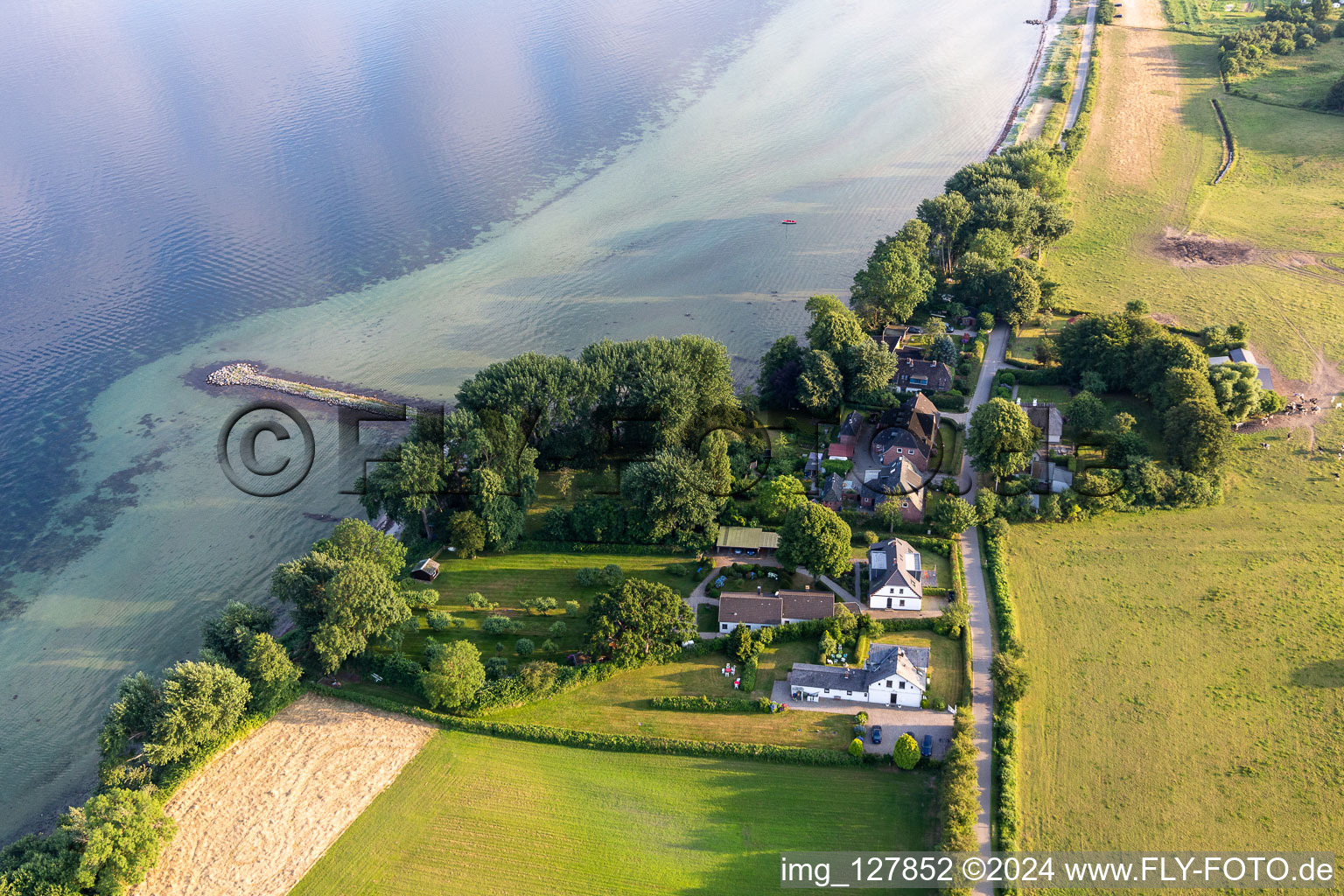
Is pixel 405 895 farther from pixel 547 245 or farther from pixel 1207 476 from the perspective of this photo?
pixel 547 245

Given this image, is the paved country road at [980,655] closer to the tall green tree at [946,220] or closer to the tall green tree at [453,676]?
the tall green tree at [946,220]

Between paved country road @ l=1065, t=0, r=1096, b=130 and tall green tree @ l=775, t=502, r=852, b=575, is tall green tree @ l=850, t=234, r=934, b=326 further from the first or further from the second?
paved country road @ l=1065, t=0, r=1096, b=130

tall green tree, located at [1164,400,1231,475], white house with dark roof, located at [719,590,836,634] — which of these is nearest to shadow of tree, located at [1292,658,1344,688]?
tall green tree, located at [1164,400,1231,475]

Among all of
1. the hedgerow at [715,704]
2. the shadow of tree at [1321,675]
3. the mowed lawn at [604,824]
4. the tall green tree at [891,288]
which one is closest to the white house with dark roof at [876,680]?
the hedgerow at [715,704]

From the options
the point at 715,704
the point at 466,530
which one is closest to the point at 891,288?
the point at 466,530

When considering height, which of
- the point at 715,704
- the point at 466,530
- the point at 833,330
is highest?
the point at 833,330

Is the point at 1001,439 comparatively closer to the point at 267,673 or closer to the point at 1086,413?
the point at 1086,413
